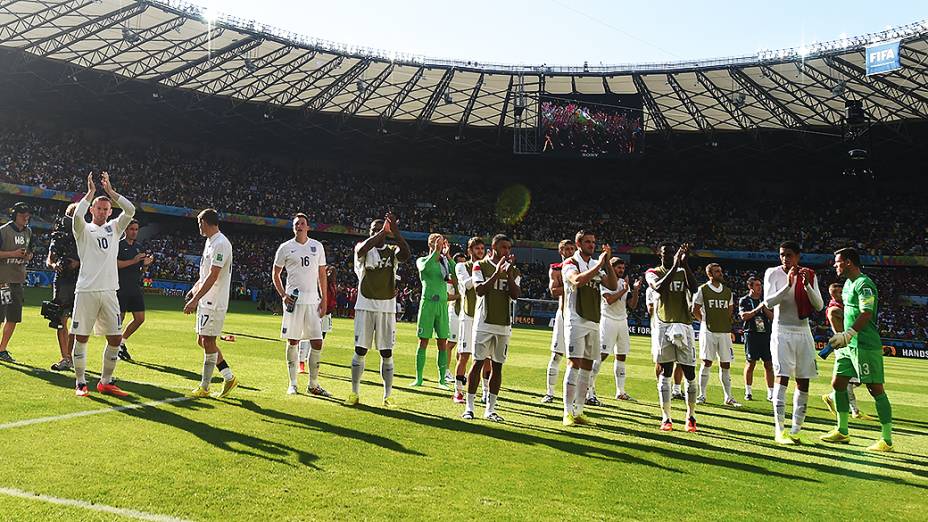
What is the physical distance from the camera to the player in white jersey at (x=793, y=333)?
746cm

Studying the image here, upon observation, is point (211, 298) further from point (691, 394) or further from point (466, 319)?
point (691, 394)

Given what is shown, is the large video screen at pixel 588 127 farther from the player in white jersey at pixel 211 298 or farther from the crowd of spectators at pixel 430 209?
the player in white jersey at pixel 211 298

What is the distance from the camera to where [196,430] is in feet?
19.9

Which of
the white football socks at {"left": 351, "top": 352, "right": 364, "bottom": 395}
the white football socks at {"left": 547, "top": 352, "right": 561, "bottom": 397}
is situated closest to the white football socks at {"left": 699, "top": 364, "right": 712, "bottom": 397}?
the white football socks at {"left": 547, "top": 352, "right": 561, "bottom": 397}

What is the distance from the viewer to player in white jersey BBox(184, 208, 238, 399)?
7758mm

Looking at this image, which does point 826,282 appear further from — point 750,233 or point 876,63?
point 876,63

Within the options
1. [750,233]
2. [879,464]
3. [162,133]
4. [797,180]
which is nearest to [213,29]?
[162,133]

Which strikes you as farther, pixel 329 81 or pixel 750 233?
pixel 750 233

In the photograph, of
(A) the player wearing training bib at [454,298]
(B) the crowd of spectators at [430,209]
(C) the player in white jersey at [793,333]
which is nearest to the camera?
(C) the player in white jersey at [793,333]

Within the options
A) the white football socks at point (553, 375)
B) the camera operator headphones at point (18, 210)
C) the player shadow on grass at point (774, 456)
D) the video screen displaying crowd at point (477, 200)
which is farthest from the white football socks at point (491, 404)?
the video screen displaying crowd at point (477, 200)

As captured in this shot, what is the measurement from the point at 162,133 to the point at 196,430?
162 ft

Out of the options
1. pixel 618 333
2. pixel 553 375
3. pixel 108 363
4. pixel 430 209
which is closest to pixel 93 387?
pixel 108 363

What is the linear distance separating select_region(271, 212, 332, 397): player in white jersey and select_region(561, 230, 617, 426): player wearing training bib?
3.33 metres

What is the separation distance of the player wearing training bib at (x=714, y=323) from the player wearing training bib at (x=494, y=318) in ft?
14.8
